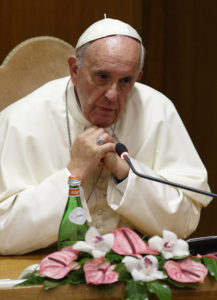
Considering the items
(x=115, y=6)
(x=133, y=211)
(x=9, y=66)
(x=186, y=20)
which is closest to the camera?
(x=133, y=211)

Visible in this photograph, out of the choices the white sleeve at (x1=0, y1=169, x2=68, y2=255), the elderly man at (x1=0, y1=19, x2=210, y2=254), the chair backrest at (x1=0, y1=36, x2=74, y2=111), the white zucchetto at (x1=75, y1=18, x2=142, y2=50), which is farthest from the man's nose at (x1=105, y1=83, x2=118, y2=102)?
the chair backrest at (x1=0, y1=36, x2=74, y2=111)

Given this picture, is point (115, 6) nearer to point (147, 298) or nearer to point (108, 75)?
point (108, 75)

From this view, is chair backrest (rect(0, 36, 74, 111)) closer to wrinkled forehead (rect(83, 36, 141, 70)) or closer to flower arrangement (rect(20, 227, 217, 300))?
wrinkled forehead (rect(83, 36, 141, 70))

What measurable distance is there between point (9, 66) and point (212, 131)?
1.94 m

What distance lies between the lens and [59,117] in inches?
114

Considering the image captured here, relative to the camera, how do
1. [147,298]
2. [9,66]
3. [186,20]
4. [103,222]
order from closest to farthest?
1. [147,298]
2. [103,222]
3. [9,66]
4. [186,20]

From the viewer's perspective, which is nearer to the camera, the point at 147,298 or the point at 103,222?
the point at 147,298

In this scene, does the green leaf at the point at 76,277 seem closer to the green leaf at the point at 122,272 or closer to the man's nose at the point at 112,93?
the green leaf at the point at 122,272

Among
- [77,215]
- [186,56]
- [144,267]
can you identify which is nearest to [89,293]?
[144,267]

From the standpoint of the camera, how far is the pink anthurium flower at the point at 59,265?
160cm

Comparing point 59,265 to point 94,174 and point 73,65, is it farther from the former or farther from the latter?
point 73,65

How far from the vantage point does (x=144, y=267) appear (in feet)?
5.30

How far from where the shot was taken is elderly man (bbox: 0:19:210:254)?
8.39 ft

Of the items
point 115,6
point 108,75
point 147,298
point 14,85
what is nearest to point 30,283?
point 147,298
